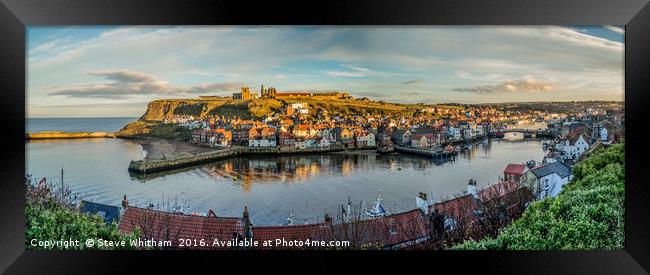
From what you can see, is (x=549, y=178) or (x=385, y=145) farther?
(x=385, y=145)

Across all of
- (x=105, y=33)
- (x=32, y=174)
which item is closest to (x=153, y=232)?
(x=32, y=174)

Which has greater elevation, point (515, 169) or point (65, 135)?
point (65, 135)

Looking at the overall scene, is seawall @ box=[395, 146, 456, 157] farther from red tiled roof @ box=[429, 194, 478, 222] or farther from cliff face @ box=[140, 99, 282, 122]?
cliff face @ box=[140, 99, 282, 122]

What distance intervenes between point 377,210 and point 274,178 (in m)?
1.03

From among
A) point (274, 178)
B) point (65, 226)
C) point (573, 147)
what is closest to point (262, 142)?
point (274, 178)

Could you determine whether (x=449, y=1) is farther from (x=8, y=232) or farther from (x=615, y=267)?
(x=8, y=232)

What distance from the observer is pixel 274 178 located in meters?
4.82

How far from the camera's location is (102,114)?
496 cm

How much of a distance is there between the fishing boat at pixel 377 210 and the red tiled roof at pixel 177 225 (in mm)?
1224

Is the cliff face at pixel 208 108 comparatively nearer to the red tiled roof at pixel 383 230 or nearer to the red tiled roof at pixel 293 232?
the red tiled roof at pixel 293 232

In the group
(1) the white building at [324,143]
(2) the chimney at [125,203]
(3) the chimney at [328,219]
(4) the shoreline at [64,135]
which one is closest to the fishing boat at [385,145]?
(1) the white building at [324,143]

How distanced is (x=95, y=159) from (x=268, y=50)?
6.52ft

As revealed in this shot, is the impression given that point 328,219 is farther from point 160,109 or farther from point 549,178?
point 549,178

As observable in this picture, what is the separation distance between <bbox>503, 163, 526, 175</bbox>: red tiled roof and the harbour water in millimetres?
59
